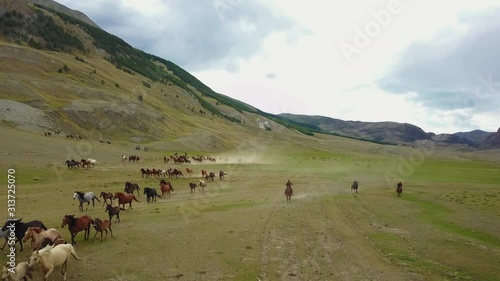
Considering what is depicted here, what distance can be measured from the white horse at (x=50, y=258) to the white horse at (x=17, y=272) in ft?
0.67

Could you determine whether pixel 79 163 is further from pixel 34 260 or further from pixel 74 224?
pixel 34 260

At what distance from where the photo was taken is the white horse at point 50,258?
43.3 feet

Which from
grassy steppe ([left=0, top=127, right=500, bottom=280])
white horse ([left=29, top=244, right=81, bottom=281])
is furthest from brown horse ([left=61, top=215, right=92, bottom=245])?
white horse ([left=29, top=244, right=81, bottom=281])

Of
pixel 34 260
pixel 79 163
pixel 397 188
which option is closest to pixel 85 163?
pixel 79 163

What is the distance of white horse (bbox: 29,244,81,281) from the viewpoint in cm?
1320

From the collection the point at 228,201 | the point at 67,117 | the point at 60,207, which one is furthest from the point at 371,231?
the point at 67,117

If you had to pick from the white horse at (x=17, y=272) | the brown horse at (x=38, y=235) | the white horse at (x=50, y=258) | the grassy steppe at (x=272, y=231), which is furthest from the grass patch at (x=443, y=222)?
the white horse at (x=17, y=272)

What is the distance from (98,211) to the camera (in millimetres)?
27250

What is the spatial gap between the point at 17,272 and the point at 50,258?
3.74 ft

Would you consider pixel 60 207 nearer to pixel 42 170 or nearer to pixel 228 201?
pixel 228 201

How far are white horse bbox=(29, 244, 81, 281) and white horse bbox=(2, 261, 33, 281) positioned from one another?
0.21 metres

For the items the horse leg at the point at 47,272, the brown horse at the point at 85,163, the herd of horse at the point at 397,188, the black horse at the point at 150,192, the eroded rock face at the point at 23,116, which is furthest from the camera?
the eroded rock face at the point at 23,116

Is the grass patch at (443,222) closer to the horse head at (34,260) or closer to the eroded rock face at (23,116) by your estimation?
the horse head at (34,260)

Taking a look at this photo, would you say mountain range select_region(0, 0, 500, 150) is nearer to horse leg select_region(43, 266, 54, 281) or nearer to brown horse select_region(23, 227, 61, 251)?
brown horse select_region(23, 227, 61, 251)
